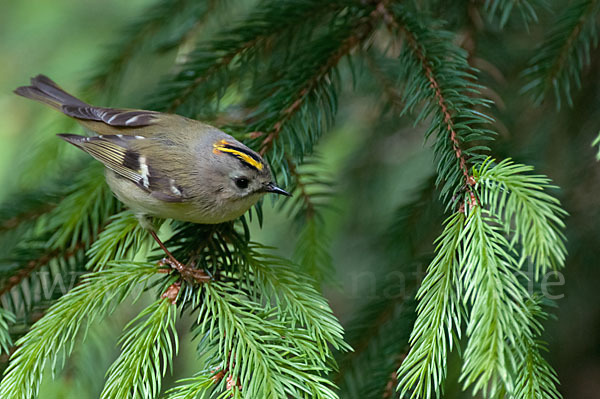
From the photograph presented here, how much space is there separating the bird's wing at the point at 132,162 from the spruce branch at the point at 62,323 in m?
0.38

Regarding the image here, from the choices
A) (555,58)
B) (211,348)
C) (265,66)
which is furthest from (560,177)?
(211,348)

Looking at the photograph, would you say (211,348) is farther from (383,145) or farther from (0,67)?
(0,67)

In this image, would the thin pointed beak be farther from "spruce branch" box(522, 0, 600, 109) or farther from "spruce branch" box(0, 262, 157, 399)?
"spruce branch" box(522, 0, 600, 109)

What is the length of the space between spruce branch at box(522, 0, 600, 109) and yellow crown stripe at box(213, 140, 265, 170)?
3.09 feet

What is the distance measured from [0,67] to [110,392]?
256cm

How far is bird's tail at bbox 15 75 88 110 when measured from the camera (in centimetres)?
215

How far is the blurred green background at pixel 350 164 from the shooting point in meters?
2.05

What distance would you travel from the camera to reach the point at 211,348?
Answer: 140 cm

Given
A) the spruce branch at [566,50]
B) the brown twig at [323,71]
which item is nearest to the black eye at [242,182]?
the brown twig at [323,71]

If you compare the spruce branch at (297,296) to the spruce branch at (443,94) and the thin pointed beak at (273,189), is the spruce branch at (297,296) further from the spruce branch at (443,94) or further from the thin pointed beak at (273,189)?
the spruce branch at (443,94)

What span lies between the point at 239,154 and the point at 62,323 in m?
0.75

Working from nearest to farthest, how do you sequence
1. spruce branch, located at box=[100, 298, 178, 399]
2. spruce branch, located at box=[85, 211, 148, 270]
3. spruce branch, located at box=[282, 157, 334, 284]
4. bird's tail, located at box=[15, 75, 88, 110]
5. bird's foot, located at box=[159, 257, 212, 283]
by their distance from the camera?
spruce branch, located at box=[100, 298, 178, 399] < bird's foot, located at box=[159, 257, 212, 283] < spruce branch, located at box=[85, 211, 148, 270] < spruce branch, located at box=[282, 157, 334, 284] < bird's tail, located at box=[15, 75, 88, 110]

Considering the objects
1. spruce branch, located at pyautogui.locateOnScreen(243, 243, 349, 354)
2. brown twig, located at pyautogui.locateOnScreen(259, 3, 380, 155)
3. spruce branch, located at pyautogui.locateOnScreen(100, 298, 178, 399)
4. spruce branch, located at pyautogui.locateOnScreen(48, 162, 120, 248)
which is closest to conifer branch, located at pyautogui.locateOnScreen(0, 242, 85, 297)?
spruce branch, located at pyautogui.locateOnScreen(48, 162, 120, 248)

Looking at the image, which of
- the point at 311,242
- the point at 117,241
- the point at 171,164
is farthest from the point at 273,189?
the point at 117,241
